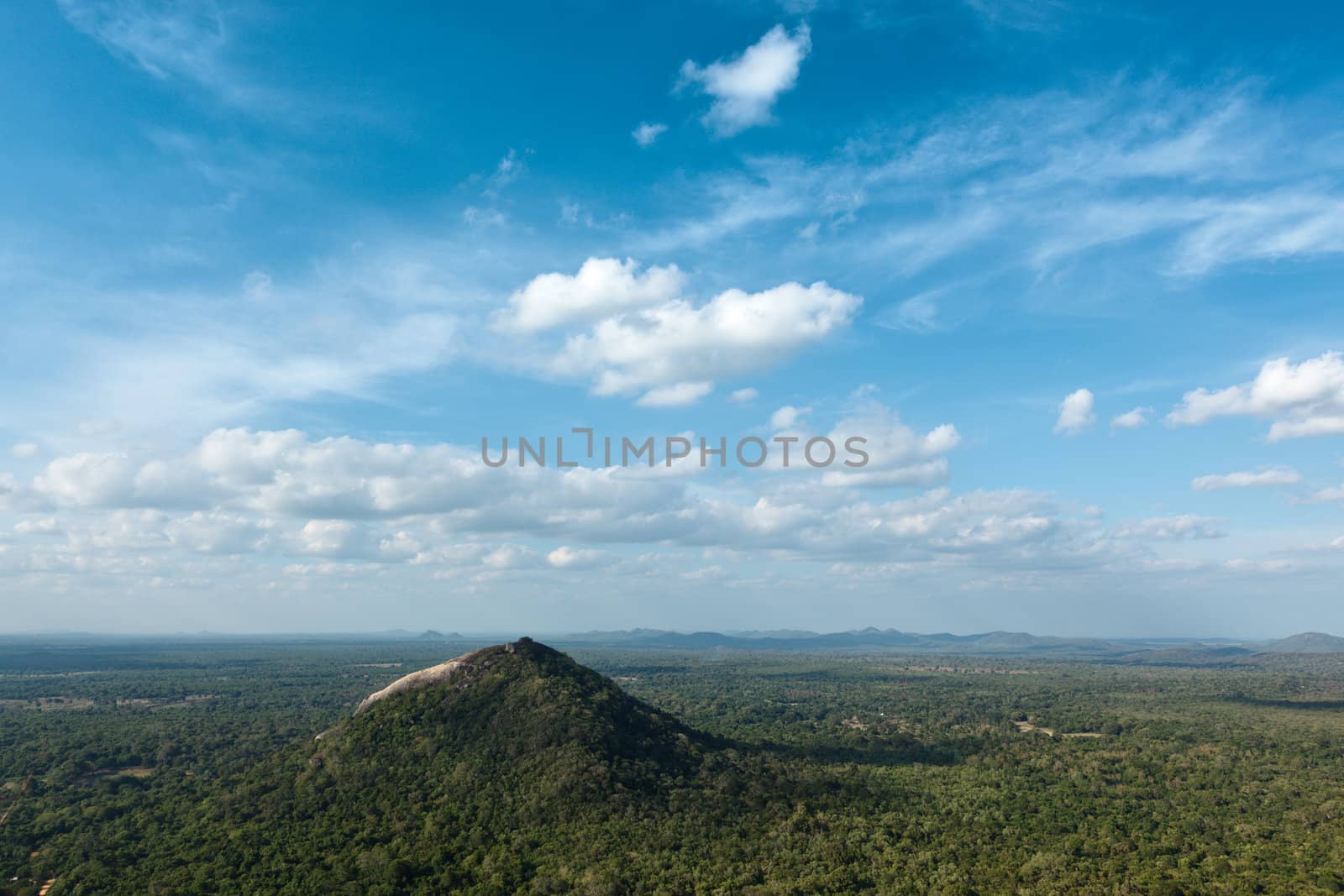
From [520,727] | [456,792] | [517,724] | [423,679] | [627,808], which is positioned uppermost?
[423,679]

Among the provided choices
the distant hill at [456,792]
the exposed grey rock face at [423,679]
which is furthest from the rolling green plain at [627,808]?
the exposed grey rock face at [423,679]

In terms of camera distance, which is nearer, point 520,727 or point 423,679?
point 520,727

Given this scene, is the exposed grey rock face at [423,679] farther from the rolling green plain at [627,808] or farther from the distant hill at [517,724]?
the rolling green plain at [627,808]

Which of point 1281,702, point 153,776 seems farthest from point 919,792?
point 1281,702

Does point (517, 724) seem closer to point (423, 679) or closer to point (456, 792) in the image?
point (456, 792)

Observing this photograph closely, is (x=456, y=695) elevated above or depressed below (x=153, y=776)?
above

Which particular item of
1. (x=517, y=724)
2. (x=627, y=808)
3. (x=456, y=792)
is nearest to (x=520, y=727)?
(x=517, y=724)

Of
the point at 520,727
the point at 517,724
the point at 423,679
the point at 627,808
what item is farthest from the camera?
the point at 423,679

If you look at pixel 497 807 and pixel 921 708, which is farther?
pixel 921 708

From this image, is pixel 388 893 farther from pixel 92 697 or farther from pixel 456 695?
pixel 92 697

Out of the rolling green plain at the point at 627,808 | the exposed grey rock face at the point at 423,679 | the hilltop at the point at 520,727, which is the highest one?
the exposed grey rock face at the point at 423,679

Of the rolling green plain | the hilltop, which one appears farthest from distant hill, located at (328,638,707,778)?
the rolling green plain
